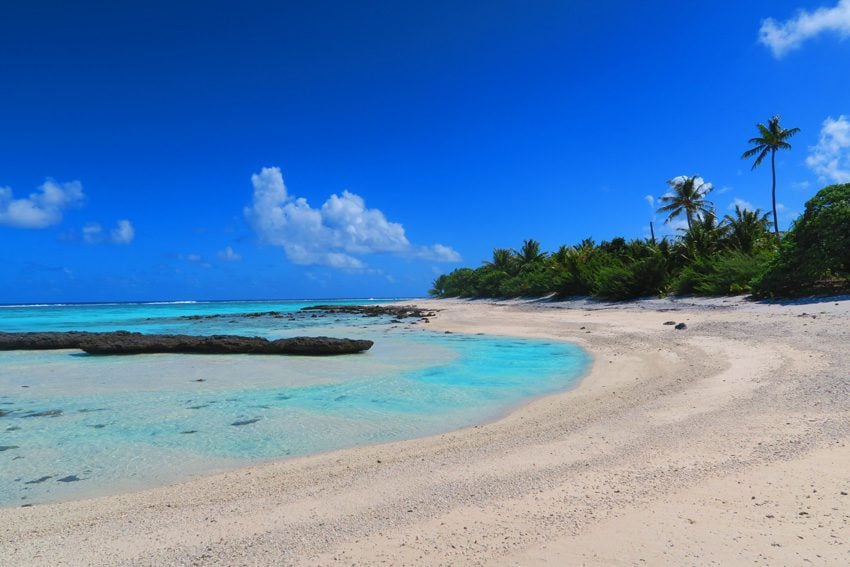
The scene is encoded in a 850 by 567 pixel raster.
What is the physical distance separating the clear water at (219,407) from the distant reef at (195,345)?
859 millimetres

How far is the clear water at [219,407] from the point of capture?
5.46 m

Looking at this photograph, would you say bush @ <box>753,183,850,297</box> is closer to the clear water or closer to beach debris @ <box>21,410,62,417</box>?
the clear water

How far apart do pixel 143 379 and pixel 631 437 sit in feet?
36.5

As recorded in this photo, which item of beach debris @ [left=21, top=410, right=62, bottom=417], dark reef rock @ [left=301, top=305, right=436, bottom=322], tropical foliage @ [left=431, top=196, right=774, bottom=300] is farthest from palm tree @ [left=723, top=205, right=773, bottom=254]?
beach debris @ [left=21, top=410, right=62, bottom=417]

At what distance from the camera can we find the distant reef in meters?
15.9

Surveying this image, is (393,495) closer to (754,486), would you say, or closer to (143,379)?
(754,486)

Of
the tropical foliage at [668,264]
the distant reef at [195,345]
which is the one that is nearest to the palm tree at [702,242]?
the tropical foliage at [668,264]

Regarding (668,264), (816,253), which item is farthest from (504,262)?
(816,253)

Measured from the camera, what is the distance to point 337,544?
10.5 feet

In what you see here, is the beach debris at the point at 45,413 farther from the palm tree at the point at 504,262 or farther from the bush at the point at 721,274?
the palm tree at the point at 504,262

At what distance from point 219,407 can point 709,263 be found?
98.3 ft

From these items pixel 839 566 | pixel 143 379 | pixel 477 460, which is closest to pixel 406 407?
pixel 477 460

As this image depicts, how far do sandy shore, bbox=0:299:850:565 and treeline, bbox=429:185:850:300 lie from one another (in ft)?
62.0

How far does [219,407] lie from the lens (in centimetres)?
838
